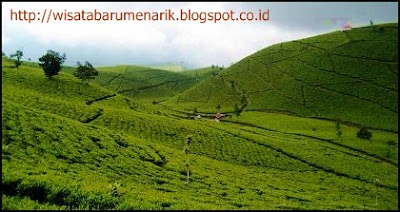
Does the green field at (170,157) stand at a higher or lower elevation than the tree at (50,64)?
lower

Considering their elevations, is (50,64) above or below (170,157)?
above

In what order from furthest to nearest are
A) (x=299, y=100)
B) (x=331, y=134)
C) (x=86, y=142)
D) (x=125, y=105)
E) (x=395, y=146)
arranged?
1. (x=299, y=100)
2. (x=331, y=134)
3. (x=395, y=146)
4. (x=125, y=105)
5. (x=86, y=142)

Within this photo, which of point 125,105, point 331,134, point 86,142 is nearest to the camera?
point 86,142

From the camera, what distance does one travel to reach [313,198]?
5647 centimetres

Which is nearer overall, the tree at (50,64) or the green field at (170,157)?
the green field at (170,157)

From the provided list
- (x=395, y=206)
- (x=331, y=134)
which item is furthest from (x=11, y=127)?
(x=331, y=134)

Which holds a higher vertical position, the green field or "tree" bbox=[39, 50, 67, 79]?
"tree" bbox=[39, 50, 67, 79]

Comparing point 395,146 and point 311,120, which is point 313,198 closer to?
point 395,146

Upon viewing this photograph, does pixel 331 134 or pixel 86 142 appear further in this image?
pixel 331 134

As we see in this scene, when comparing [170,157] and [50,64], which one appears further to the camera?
[50,64]

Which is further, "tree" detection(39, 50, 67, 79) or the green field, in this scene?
"tree" detection(39, 50, 67, 79)

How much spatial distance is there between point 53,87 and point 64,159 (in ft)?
249

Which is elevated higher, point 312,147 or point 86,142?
point 86,142

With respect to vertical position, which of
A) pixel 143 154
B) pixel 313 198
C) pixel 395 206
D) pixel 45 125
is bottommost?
pixel 395 206
